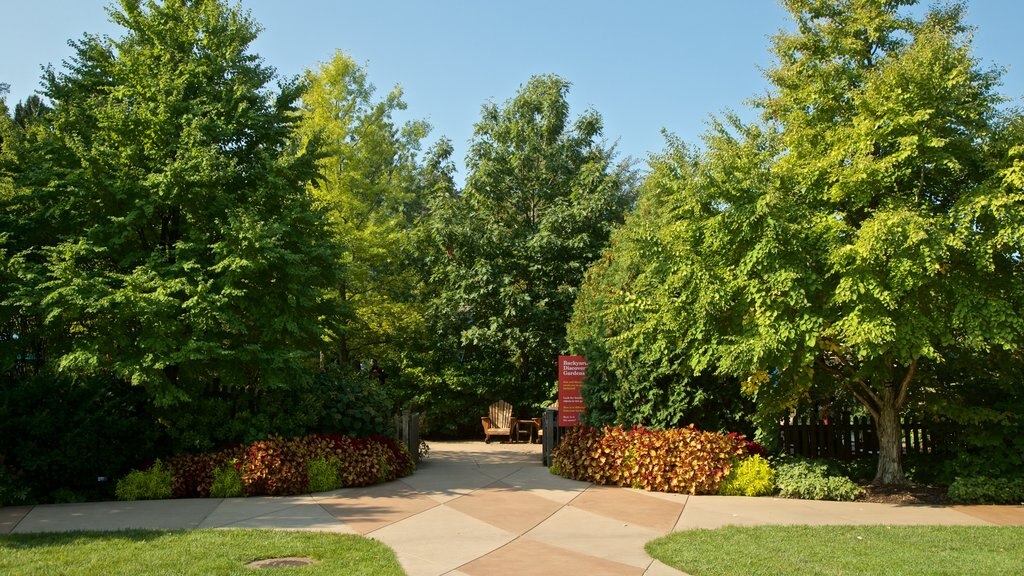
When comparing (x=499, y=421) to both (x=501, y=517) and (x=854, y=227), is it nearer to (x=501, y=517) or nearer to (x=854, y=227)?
(x=501, y=517)

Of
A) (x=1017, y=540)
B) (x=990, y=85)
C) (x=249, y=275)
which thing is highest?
(x=990, y=85)

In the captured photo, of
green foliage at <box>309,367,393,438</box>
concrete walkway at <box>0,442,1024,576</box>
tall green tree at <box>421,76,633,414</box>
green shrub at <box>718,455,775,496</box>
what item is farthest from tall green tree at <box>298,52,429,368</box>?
green shrub at <box>718,455,775,496</box>

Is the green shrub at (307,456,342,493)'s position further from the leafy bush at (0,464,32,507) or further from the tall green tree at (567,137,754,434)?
the tall green tree at (567,137,754,434)

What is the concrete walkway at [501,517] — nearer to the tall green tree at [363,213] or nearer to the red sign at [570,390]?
the red sign at [570,390]

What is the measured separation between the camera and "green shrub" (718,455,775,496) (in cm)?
1091

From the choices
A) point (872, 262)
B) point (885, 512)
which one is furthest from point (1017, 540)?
point (872, 262)

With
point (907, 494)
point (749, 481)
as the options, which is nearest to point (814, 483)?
point (749, 481)

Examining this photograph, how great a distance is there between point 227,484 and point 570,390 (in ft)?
19.5

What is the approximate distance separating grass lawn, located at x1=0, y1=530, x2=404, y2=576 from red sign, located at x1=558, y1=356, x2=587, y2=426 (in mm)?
6105

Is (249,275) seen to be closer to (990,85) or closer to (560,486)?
(560,486)

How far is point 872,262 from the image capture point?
362 inches

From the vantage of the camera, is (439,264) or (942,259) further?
(439,264)

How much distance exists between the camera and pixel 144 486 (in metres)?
10.2

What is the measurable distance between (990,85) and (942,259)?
2.94m
